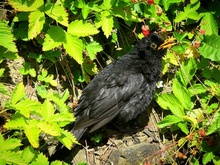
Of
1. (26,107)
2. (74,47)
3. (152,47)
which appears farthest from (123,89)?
(26,107)

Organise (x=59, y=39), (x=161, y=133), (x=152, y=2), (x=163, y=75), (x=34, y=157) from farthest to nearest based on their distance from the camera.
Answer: (x=163, y=75)
(x=161, y=133)
(x=152, y=2)
(x=59, y=39)
(x=34, y=157)

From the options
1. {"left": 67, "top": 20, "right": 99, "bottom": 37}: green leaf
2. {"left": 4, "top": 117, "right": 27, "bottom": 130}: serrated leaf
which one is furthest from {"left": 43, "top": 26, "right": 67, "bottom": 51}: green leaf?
{"left": 4, "top": 117, "right": 27, "bottom": 130}: serrated leaf

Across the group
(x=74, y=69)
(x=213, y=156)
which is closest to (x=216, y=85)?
(x=213, y=156)

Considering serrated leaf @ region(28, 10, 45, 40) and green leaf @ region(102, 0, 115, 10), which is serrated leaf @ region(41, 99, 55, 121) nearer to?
serrated leaf @ region(28, 10, 45, 40)

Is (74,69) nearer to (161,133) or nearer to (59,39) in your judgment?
(59,39)

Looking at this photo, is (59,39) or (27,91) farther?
(27,91)

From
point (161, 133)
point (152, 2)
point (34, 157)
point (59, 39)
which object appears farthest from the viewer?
point (161, 133)

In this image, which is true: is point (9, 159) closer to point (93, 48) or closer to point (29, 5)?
point (29, 5)

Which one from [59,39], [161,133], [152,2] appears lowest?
[161,133]
